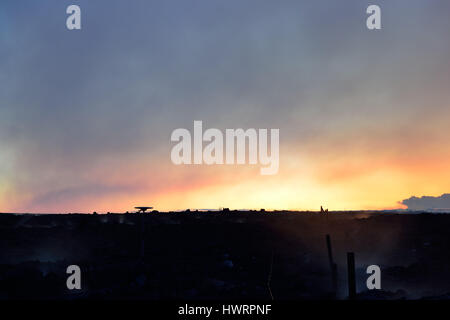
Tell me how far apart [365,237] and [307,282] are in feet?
64.0

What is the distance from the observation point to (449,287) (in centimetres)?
2942

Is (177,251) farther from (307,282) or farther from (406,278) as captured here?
(406,278)

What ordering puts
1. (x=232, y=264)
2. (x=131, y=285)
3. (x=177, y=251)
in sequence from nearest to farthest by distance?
(x=131, y=285)
(x=232, y=264)
(x=177, y=251)

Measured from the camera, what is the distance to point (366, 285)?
93.5ft

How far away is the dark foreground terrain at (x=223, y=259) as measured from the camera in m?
26.5

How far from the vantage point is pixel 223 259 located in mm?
33812

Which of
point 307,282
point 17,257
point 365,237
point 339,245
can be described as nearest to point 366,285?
point 307,282

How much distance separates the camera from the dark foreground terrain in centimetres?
2655

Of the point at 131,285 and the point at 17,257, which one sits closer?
the point at 131,285
